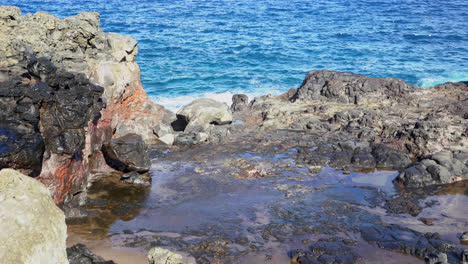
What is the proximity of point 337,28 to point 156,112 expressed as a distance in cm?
2167

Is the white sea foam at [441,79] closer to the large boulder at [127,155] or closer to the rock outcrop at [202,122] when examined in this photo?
the rock outcrop at [202,122]

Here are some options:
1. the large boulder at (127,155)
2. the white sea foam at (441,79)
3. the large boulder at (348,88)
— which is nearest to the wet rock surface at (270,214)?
the large boulder at (127,155)

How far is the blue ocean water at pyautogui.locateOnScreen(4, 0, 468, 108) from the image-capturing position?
22859 millimetres

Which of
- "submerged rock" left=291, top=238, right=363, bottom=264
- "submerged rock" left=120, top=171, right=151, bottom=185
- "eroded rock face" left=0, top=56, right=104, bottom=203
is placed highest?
"eroded rock face" left=0, top=56, right=104, bottom=203

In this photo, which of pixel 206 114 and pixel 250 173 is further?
pixel 206 114

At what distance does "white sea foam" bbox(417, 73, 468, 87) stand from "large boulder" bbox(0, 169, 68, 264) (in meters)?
20.9

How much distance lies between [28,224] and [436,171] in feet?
26.5

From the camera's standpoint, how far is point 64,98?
25.3 feet

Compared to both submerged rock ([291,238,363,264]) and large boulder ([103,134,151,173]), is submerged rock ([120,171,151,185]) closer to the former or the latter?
large boulder ([103,134,151,173])

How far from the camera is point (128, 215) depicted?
7988mm

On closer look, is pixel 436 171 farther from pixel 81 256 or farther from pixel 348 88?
pixel 81 256

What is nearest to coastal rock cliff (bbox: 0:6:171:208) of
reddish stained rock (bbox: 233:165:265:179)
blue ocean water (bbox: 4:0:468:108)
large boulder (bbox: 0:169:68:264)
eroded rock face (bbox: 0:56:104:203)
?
eroded rock face (bbox: 0:56:104:203)

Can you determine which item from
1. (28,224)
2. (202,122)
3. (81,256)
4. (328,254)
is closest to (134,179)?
(81,256)

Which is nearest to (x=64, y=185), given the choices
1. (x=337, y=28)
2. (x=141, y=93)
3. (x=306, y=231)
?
(x=306, y=231)
